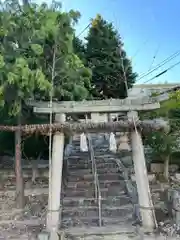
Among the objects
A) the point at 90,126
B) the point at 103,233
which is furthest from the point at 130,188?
the point at 90,126

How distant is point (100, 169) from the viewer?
1122 centimetres

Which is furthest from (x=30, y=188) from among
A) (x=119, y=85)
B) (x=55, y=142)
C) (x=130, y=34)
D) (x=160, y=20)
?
(x=119, y=85)

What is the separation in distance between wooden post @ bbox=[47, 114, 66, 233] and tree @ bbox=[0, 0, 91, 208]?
1271 millimetres

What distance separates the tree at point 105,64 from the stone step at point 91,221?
309 inches

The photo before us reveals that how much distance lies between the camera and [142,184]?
26.0 feet

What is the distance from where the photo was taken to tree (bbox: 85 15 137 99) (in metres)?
15.4

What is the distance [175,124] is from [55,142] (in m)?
4.64

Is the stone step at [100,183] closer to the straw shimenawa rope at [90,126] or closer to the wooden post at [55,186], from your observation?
the wooden post at [55,186]

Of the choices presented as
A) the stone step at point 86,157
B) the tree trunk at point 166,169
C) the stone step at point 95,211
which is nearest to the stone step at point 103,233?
the stone step at point 95,211

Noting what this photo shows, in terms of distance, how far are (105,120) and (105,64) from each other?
7.50 m

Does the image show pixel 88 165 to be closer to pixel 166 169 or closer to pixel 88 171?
pixel 88 171

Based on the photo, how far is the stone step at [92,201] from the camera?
927 centimetres

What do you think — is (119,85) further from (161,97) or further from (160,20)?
(161,97)

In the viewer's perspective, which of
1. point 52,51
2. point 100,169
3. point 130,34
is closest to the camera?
point 130,34
